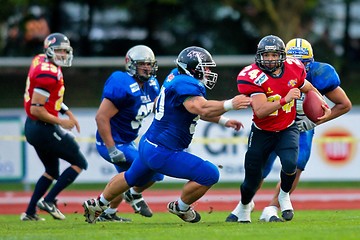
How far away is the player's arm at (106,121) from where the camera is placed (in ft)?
33.1

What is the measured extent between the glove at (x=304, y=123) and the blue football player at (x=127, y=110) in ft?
5.47

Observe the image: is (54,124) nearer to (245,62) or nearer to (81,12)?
(245,62)

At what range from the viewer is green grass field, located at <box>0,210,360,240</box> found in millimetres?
7922

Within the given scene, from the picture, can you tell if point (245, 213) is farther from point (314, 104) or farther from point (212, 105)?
point (212, 105)

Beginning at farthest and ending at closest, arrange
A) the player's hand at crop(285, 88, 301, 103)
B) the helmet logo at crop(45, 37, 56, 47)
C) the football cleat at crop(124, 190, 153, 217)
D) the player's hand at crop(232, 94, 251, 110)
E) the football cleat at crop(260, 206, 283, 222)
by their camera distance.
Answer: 1. the helmet logo at crop(45, 37, 56, 47)
2. the football cleat at crop(124, 190, 153, 217)
3. the football cleat at crop(260, 206, 283, 222)
4. the player's hand at crop(285, 88, 301, 103)
5. the player's hand at crop(232, 94, 251, 110)

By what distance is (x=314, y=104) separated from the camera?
9430mm

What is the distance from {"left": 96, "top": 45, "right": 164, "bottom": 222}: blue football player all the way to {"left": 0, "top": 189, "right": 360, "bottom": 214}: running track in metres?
2.93

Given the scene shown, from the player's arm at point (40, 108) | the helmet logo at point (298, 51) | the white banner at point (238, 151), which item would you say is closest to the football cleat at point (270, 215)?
the helmet logo at point (298, 51)

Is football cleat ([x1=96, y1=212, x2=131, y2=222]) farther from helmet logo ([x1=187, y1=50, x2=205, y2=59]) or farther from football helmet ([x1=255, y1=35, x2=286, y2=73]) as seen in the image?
football helmet ([x1=255, y1=35, x2=286, y2=73])

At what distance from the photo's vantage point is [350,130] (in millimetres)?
16562

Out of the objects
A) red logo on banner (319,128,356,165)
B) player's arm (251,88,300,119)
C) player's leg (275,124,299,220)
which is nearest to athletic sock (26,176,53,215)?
player's leg (275,124,299,220)

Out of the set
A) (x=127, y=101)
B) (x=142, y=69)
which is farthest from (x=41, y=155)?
(x=142, y=69)

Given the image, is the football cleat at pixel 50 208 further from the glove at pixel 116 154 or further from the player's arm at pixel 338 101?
the player's arm at pixel 338 101

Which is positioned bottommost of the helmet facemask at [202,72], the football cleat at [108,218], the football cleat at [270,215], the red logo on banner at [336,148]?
the red logo on banner at [336,148]
